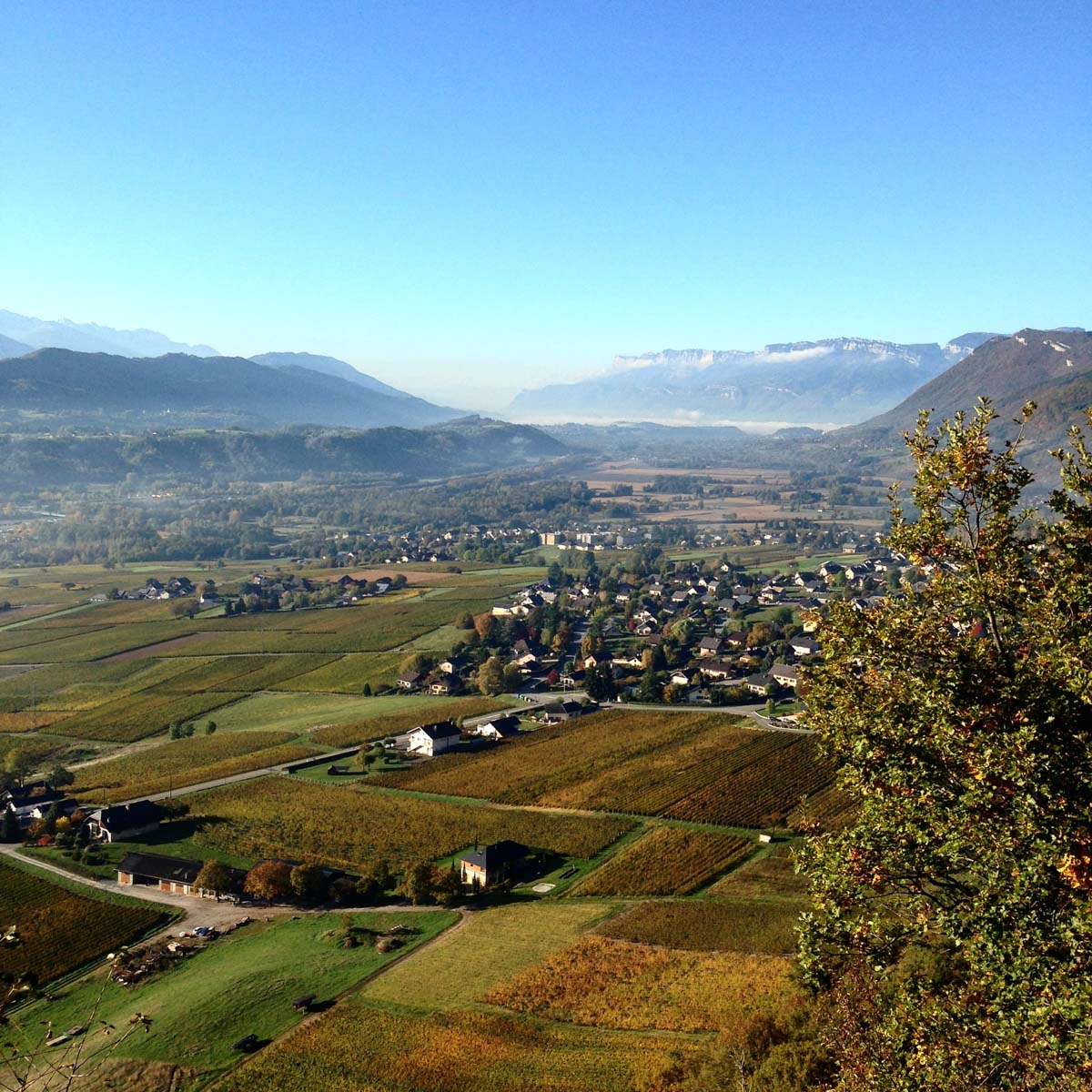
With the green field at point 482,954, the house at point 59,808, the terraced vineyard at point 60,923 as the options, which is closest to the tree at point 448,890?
the green field at point 482,954

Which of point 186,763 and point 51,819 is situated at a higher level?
point 51,819

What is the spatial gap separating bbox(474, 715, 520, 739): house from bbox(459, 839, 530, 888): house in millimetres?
15933

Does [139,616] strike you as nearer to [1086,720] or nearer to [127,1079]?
[127,1079]

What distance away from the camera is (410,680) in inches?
2227

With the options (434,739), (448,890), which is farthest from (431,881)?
(434,739)

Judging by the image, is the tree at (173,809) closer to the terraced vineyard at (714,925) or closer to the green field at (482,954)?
the green field at (482,954)

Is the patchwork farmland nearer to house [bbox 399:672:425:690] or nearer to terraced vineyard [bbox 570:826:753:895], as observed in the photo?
terraced vineyard [bbox 570:826:753:895]

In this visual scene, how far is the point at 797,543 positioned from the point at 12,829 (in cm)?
9379

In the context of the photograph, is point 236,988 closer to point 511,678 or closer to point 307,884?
point 307,884

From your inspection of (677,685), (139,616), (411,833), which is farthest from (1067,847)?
(139,616)

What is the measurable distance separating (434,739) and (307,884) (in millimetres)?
16018

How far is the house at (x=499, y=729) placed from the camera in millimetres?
45750

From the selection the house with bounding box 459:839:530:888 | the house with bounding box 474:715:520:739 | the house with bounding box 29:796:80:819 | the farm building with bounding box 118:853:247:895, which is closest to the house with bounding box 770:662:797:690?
the house with bounding box 474:715:520:739

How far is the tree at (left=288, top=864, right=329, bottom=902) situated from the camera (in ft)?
89.9
